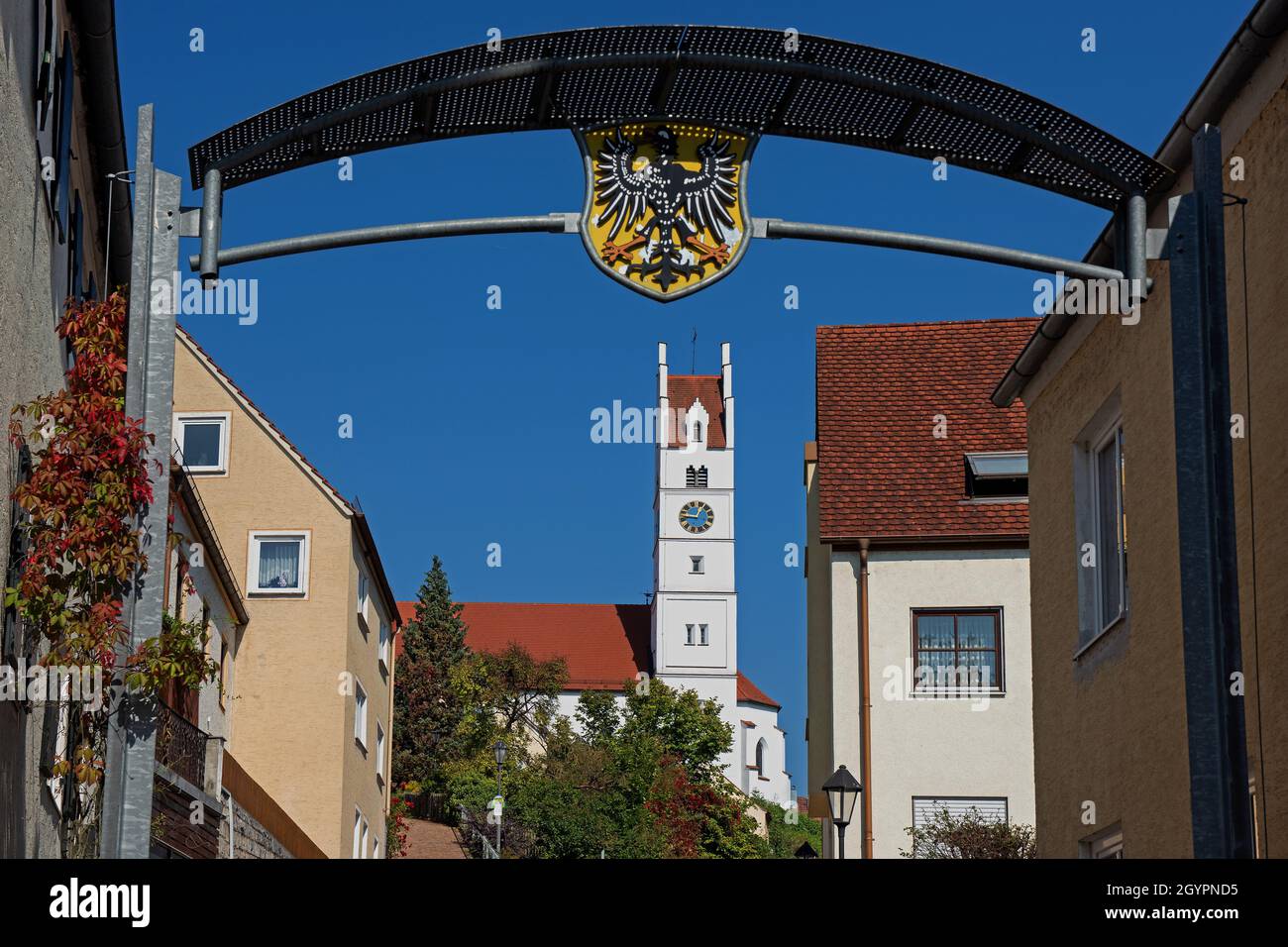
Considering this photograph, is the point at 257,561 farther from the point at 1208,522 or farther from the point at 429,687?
the point at 429,687

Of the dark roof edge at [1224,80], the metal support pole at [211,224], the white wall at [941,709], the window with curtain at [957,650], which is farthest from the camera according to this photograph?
the window with curtain at [957,650]

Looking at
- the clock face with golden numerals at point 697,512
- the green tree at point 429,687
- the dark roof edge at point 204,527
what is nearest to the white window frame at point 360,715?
the dark roof edge at point 204,527

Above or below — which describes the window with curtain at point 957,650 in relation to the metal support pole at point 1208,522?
above

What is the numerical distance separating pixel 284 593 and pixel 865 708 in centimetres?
1127

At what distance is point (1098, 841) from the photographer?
40.1 feet

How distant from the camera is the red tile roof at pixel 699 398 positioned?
345ft

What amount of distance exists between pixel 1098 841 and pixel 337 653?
19.5 meters

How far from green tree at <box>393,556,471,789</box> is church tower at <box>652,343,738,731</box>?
61.0ft

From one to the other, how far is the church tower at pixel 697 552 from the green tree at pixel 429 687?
18.6m

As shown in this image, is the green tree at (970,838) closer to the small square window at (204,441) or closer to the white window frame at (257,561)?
the white window frame at (257,561)

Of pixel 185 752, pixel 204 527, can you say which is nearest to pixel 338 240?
pixel 185 752

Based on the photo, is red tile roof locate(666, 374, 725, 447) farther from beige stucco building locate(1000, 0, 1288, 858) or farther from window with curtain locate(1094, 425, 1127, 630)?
window with curtain locate(1094, 425, 1127, 630)

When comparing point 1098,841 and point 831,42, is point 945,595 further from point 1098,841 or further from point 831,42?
point 831,42

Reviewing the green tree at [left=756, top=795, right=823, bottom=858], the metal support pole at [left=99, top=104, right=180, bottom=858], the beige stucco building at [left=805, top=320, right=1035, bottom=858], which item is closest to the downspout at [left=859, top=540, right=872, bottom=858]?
the beige stucco building at [left=805, top=320, right=1035, bottom=858]
